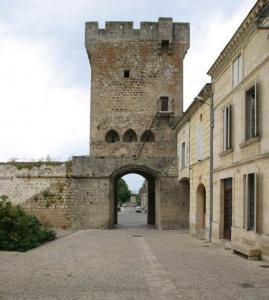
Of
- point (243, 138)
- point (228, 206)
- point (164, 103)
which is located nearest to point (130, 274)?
point (243, 138)

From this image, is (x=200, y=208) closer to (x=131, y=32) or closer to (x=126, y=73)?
(x=126, y=73)

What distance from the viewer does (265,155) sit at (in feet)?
38.6

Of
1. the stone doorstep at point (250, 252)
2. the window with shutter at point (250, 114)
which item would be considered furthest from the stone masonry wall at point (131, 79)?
the stone doorstep at point (250, 252)

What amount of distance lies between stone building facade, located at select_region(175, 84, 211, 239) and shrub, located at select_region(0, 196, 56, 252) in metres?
6.49

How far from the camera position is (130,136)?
29922mm

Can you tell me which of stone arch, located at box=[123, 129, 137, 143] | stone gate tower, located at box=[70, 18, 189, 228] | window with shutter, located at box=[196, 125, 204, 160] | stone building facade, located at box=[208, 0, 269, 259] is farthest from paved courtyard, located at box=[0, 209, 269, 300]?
stone arch, located at box=[123, 129, 137, 143]

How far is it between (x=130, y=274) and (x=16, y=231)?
6409mm

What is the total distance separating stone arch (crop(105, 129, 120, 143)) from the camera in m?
29.5

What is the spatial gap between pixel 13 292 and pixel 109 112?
22177mm

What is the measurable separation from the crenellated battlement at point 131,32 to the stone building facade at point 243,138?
13.1 metres

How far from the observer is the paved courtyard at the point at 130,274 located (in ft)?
25.4

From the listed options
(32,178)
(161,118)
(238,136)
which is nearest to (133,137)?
(161,118)

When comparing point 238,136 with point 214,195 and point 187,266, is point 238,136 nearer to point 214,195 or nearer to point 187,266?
point 214,195

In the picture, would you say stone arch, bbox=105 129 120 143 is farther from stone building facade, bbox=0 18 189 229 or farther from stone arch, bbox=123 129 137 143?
stone arch, bbox=123 129 137 143
